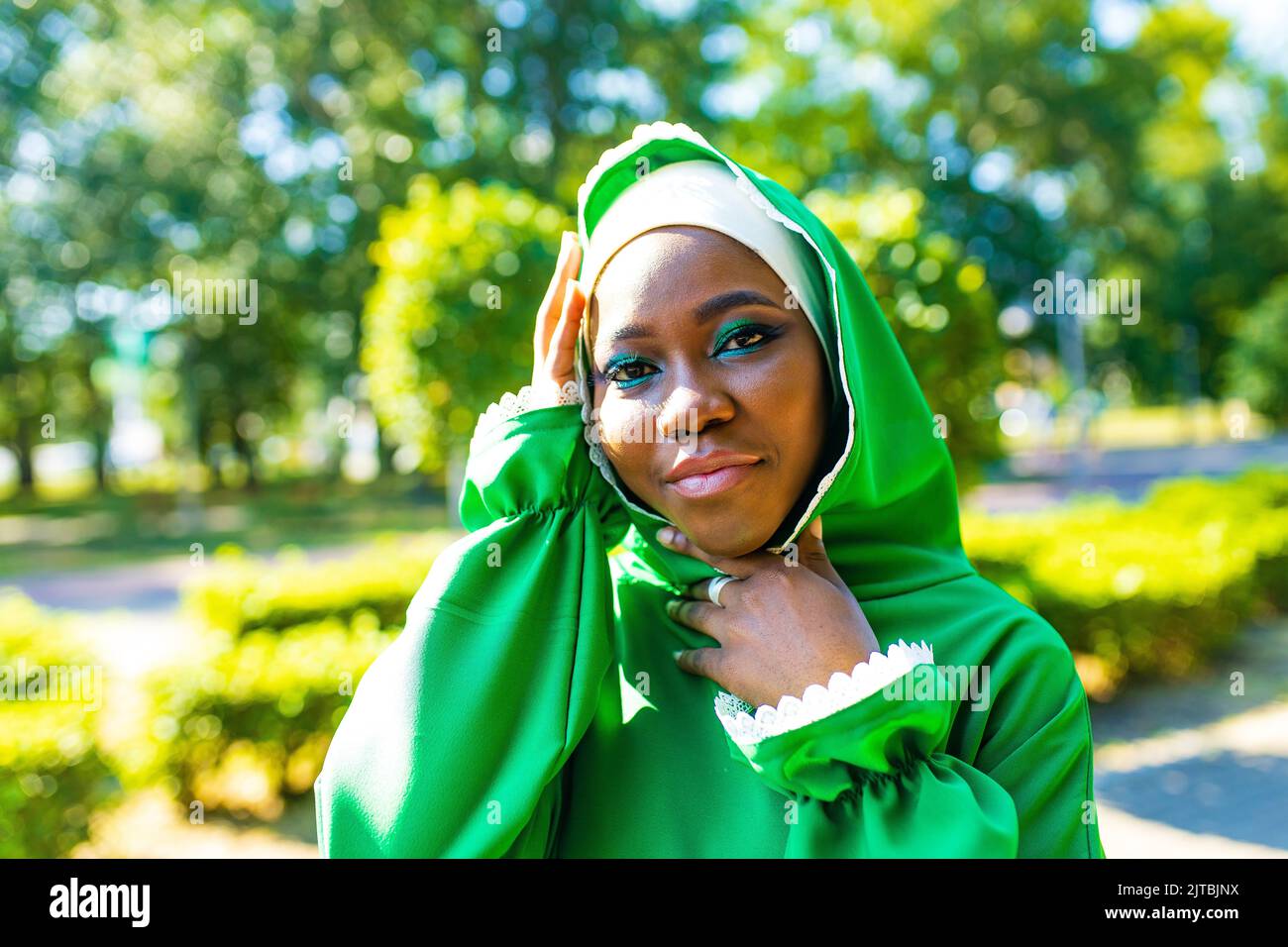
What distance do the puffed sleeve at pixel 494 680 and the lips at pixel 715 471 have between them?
0.72 feet

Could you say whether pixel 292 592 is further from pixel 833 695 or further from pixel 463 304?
pixel 833 695

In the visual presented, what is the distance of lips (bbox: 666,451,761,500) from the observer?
1404mm

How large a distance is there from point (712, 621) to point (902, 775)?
0.36 meters

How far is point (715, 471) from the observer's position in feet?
4.65

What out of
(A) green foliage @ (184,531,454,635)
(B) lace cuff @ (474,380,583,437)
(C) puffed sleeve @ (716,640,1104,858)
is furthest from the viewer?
(A) green foliage @ (184,531,454,635)

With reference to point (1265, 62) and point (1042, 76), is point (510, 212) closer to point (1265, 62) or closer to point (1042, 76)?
point (1042, 76)

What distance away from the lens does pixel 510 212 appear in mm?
6504

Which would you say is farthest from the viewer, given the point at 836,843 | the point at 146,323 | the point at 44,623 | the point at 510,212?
the point at 146,323

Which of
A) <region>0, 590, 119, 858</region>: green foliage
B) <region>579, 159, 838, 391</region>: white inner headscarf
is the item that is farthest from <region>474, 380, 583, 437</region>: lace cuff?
<region>0, 590, 119, 858</region>: green foliage

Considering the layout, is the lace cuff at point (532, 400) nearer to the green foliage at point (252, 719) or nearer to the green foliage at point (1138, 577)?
the green foliage at point (252, 719)

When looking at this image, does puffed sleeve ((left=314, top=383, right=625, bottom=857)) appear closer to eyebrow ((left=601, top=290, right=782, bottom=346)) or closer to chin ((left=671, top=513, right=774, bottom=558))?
chin ((left=671, top=513, right=774, bottom=558))

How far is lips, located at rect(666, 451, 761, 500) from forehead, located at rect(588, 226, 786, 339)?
22 cm

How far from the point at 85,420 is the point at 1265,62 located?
39.7 m

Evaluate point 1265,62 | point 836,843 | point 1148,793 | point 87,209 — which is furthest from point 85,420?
point 1265,62
